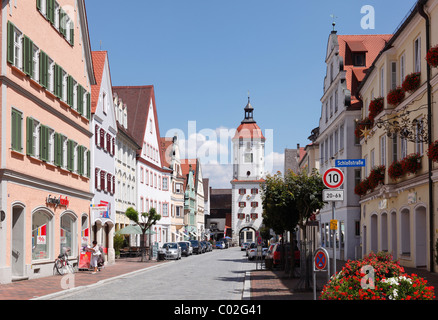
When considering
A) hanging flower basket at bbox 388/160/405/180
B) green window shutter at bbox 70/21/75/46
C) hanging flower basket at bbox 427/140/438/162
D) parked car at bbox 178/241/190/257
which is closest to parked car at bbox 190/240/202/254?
parked car at bbox 178/241/190/257

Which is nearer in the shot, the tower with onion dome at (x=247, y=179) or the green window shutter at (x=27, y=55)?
the green window shutter at (x=27, y=55)

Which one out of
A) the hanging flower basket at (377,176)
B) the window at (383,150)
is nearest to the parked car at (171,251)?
the window at (383,150)

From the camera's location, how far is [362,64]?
46781 millimetres

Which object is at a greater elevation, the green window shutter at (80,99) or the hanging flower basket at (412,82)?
the green window shutter at (80,99)

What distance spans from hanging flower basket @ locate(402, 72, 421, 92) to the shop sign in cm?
1579

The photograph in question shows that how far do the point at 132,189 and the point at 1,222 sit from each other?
1360 inches

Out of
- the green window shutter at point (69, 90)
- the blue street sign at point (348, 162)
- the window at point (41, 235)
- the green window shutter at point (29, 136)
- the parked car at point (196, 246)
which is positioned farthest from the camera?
the parked car at point (196, 246)

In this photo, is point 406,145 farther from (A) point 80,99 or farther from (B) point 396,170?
(A) point 80,99

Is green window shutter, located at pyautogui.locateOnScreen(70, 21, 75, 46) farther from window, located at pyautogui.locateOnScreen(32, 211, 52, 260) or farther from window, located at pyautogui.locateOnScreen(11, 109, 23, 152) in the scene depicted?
window, located at pyautogui.locateOnScreen(32, 211, 52, 260)

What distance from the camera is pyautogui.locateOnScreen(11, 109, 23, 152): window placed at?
939 inches

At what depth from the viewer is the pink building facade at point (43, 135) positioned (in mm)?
23562

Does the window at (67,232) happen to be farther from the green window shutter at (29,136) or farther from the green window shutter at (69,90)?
the green window shutter at (29,136)
